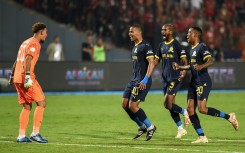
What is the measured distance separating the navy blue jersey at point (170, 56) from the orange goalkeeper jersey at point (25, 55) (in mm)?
2818

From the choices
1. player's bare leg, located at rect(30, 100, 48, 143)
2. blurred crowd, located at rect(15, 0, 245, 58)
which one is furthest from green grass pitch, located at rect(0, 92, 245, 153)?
blurred crowd, located at rect(15, 0, 245, 58)

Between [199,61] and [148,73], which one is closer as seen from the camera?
[199,61]

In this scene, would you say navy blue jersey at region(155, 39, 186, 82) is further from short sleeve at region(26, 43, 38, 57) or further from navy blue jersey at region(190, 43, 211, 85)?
short sleeve at region(26, 43, 38, 57)

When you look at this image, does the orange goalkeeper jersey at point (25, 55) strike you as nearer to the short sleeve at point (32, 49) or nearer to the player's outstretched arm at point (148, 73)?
the short sleeve at point (32, 49)

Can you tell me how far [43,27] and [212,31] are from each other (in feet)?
67.5

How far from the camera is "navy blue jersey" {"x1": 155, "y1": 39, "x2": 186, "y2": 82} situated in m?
13.9

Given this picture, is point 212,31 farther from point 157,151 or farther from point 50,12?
point 157,151

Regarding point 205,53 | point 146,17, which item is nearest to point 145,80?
point 205,53

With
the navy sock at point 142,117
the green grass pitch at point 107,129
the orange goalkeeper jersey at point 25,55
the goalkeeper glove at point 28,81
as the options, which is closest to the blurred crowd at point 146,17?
the green grass pitch at point 107,129

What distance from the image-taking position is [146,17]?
31.6 metres

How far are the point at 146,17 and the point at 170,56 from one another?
58.5 feet

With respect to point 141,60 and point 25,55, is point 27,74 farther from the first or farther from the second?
point 141,60

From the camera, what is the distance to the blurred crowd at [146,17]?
102ft

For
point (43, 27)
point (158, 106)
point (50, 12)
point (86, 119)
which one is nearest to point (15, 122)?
point (86, 119)
